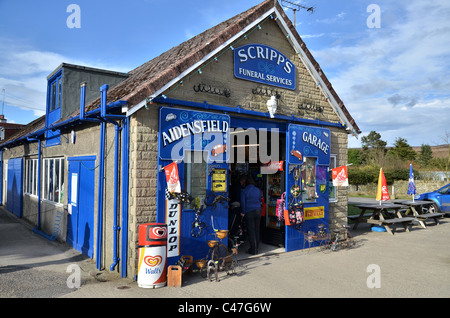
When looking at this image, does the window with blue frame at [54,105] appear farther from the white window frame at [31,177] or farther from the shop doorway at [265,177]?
the shop doorway at [265,177]

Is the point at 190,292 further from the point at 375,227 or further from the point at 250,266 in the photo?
the point at 375,227

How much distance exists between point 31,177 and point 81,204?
21.7ft

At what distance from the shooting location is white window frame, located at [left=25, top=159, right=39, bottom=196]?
13617 millimetres

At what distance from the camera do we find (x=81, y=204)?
9.11 m

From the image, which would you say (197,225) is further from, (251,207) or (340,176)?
(340,176)

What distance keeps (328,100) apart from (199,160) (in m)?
5.25

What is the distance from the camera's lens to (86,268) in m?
7.65

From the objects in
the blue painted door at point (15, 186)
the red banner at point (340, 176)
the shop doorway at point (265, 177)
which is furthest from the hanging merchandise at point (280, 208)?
the blue painted door at point (15, 186)

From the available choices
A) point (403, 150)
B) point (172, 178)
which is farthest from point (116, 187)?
point (403, 150)

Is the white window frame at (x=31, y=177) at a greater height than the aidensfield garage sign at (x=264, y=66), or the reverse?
the aidensfield garage sign at (x=264, y=66)

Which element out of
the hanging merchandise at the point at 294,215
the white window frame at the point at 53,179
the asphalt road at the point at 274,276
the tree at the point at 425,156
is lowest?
the asphalt road at the point at 274,276

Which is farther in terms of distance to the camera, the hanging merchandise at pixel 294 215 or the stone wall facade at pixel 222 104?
the hanging merchandise at pixel 294 215

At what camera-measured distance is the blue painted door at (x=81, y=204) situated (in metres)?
8.49

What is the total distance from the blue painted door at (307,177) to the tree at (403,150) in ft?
135
